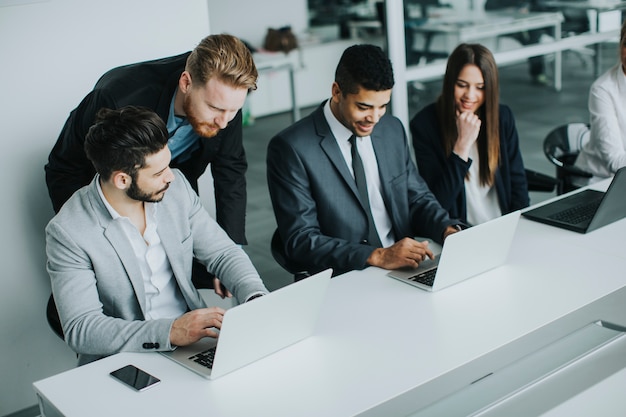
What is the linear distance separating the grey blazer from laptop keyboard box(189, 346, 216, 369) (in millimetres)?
79

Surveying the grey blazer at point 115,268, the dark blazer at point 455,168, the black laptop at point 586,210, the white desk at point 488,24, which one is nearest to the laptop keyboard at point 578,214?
the black laptop at point 586,210

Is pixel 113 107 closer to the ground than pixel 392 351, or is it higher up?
higher up

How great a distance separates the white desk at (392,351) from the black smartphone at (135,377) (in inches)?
0.9

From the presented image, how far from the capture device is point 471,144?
3191 mm

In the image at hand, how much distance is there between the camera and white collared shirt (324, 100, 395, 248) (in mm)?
2859

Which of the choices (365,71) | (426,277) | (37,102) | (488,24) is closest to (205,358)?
(426,277)

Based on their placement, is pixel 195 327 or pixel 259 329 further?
pixel 195 327

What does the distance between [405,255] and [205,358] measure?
792 millimetres

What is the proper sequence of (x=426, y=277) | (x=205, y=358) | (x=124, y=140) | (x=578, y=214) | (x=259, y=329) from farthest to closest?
(x=578, y=214), (x=426, y=277), (x=124, y=140), (x=205, y=358), (x=259, y=329)

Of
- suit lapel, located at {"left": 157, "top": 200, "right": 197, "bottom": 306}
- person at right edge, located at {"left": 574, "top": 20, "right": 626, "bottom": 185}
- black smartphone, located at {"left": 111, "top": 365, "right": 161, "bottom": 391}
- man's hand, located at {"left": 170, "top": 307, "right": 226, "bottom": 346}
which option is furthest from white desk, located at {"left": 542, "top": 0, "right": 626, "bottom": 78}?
black smartphone, located at {"left": 111, "top": 365, "right": 161, "bottom": 391}

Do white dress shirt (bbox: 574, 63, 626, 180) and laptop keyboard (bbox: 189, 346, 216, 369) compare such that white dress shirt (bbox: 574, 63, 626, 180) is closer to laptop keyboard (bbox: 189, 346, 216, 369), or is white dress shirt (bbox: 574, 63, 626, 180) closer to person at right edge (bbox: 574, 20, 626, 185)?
person at right edge (bbox: 574, 20, 626, 185)

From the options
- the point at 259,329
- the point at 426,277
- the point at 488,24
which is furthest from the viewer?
the point at 488,24

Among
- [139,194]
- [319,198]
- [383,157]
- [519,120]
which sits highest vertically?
[139,194]

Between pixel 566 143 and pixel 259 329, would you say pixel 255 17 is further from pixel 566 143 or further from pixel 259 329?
pixel 259 329
